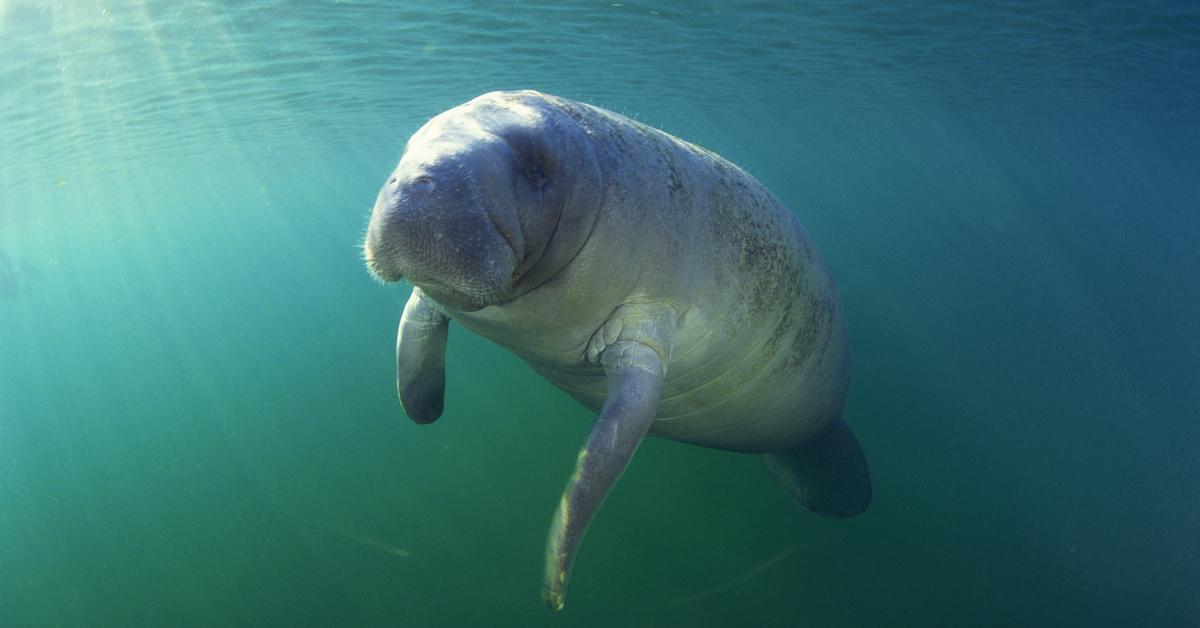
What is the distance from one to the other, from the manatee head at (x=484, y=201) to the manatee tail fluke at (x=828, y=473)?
3.15m

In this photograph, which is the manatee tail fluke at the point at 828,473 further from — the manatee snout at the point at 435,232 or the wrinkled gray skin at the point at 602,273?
the manatee snout at the point at 435,232

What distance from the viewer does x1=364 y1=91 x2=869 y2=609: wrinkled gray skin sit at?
1973 mm

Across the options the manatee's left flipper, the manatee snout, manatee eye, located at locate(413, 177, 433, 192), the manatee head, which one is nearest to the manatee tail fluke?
the manatee's left flipper

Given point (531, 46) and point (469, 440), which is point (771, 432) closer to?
point (469, 440)

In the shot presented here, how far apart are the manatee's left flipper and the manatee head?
0.45m

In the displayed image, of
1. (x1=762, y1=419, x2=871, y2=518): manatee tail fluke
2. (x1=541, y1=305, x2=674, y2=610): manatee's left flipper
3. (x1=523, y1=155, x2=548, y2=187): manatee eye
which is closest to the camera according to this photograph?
(x1=523, y1=155, x2=548, y2=187): manatee eye

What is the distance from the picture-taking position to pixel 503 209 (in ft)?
6.66

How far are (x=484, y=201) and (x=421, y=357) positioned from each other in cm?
178

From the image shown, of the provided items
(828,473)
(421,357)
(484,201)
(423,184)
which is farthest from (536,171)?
(828,473)

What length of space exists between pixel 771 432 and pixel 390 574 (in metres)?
3.63

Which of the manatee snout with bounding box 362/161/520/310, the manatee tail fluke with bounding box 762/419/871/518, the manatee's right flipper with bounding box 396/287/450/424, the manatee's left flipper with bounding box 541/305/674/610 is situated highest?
the manatee snout with bounding box 362/161/520/310

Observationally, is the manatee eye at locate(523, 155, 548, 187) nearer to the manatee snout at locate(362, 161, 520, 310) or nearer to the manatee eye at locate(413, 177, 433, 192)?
the manatee snout at locate(362, 161, 520, 310)

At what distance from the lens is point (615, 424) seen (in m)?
2.38

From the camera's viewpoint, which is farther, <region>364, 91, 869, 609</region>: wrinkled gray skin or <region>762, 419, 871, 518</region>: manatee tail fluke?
<region>762, 419, 871, 518</region>: manatee tail fluke
